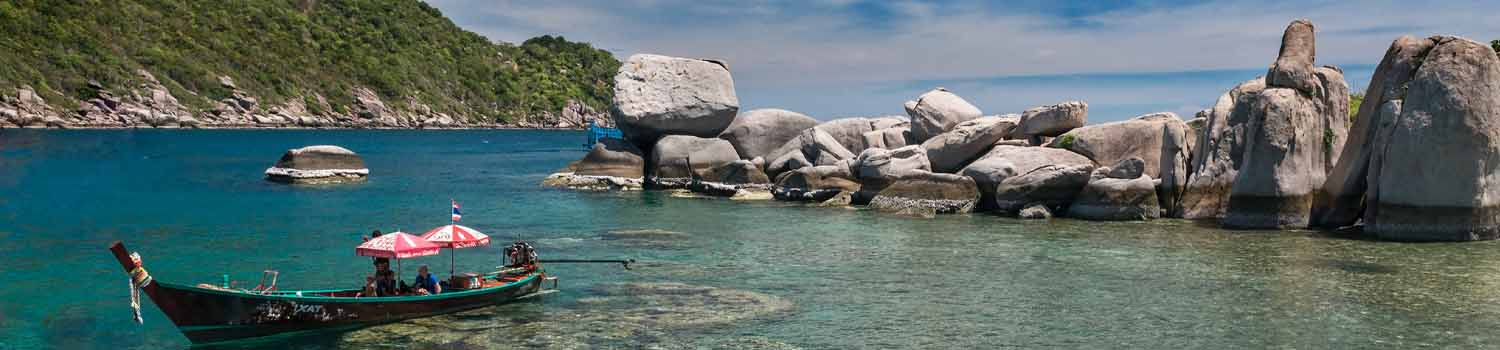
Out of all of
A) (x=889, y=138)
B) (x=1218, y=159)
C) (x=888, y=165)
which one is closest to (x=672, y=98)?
(x=889, y=138)

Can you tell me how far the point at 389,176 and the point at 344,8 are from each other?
141 meters

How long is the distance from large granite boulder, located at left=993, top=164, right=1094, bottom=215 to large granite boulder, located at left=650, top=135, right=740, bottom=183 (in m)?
17.1

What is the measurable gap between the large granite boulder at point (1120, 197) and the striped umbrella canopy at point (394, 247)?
995 inches

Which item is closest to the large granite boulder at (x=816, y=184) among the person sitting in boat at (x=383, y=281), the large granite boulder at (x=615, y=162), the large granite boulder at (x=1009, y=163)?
the large granite boulder at (x=1009, y=163)

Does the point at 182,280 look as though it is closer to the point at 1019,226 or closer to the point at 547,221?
the point at 547,221

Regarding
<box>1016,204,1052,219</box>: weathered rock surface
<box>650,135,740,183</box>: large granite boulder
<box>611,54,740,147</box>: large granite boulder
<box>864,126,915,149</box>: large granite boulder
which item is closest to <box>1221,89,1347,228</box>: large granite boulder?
<box>1016,204,1052,219</box>: weathered rock surface

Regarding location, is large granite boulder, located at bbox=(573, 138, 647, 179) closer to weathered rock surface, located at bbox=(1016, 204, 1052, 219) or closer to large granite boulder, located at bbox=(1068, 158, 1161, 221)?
weathered rock surface, located at bbox=(1016, 204, 1052, 219)

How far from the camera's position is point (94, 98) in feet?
436

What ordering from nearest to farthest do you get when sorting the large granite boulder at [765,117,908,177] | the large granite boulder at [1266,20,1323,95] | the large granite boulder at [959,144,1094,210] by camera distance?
1. the large granite boulder at [1266,20,1323,95]
2. the large granite boulder at [959,144,1094,210]
3. the large granite boulder at [765,117,908,177]

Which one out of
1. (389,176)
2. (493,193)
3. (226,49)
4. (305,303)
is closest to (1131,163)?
(305,303)

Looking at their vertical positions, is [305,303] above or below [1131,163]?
below

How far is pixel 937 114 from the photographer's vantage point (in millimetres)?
49156

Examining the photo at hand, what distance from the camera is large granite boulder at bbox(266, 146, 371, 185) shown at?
5947 cm

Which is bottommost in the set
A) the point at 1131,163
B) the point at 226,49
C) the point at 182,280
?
the point at 182,280
